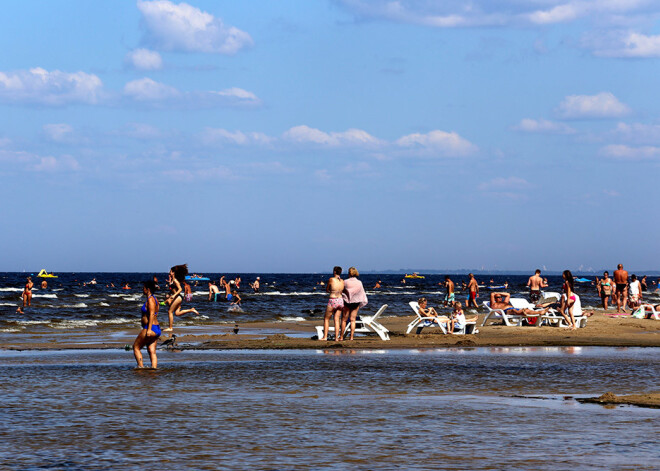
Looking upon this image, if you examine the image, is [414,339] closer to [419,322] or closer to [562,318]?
[419,322]

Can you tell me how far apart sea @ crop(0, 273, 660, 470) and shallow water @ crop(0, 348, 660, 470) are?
21 mm

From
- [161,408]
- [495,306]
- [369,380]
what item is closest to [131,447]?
[161,408]

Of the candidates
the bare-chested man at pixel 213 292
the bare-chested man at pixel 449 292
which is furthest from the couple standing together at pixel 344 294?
the bare-chested man at pixel 213 292

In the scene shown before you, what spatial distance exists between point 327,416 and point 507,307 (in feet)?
58.1

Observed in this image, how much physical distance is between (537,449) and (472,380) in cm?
554

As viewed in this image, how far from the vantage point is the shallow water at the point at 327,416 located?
279 inches

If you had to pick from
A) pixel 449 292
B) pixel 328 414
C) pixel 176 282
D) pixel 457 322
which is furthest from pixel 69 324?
pixel 328 414

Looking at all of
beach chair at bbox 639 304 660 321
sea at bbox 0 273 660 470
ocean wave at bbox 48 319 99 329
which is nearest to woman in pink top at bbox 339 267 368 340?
sea at bbox 0 273 660 470

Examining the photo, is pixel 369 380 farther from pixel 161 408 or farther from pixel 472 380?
pixel 161 408

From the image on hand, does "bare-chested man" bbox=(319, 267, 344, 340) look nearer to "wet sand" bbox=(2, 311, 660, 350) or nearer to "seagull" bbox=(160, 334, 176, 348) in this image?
"wet sand" bbox=(2, 311, 660, 350)

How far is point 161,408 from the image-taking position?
9.96m

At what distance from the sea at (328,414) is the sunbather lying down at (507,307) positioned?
26.8 feet

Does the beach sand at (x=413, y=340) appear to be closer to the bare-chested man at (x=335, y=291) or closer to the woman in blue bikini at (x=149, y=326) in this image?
the bare-chested man at (x=335, y=291)

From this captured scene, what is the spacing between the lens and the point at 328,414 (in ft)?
31.3
